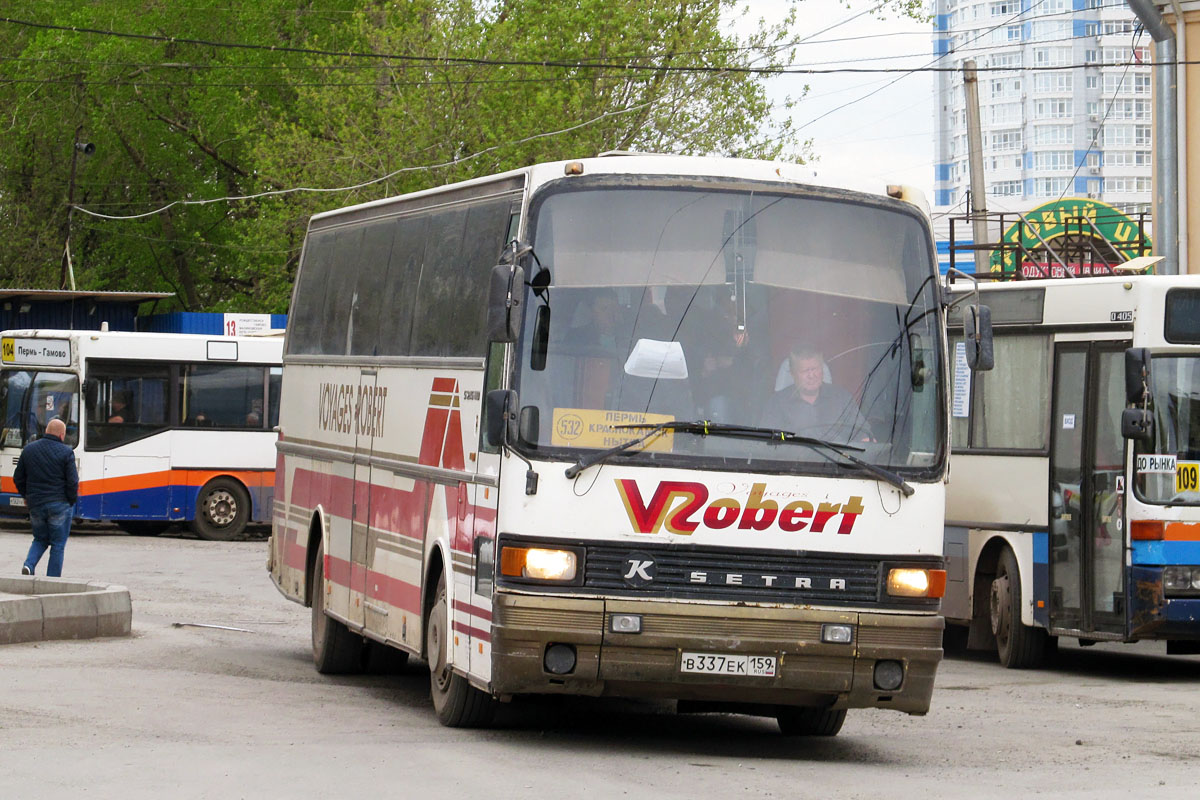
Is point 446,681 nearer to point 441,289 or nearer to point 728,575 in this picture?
point 728,575

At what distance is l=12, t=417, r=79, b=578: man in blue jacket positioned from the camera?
19.3 m

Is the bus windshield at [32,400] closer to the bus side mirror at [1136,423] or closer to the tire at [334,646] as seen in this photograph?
the tire at [334,646]

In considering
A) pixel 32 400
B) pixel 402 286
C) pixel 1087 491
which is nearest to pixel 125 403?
pixel 32 400

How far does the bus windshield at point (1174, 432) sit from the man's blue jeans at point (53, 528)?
35.3ft

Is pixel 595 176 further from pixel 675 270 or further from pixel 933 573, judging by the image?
pixel 933 573

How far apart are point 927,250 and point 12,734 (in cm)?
533

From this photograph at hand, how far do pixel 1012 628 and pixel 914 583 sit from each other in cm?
632

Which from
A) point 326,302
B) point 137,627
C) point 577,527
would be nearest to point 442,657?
point 577,527

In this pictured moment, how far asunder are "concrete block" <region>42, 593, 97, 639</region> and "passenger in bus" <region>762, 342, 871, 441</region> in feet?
23.6

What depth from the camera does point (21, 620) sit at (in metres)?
14.2

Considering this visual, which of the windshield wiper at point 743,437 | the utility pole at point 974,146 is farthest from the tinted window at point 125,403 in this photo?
the windshield wiper at point 743,437

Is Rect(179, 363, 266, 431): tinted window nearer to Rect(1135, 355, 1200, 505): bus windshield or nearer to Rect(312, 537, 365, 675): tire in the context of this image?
Rect(312, 537, 365, 675): tire

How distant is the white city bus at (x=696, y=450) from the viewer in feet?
30.4

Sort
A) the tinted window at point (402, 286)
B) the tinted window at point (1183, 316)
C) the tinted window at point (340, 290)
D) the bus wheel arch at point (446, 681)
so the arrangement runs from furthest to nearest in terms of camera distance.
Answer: the tinted window at point (1183, 316) < the tinted window at point (340, 290) < the tinted window at point (402, 286) < the bus wheel arch at point (446, 681)
